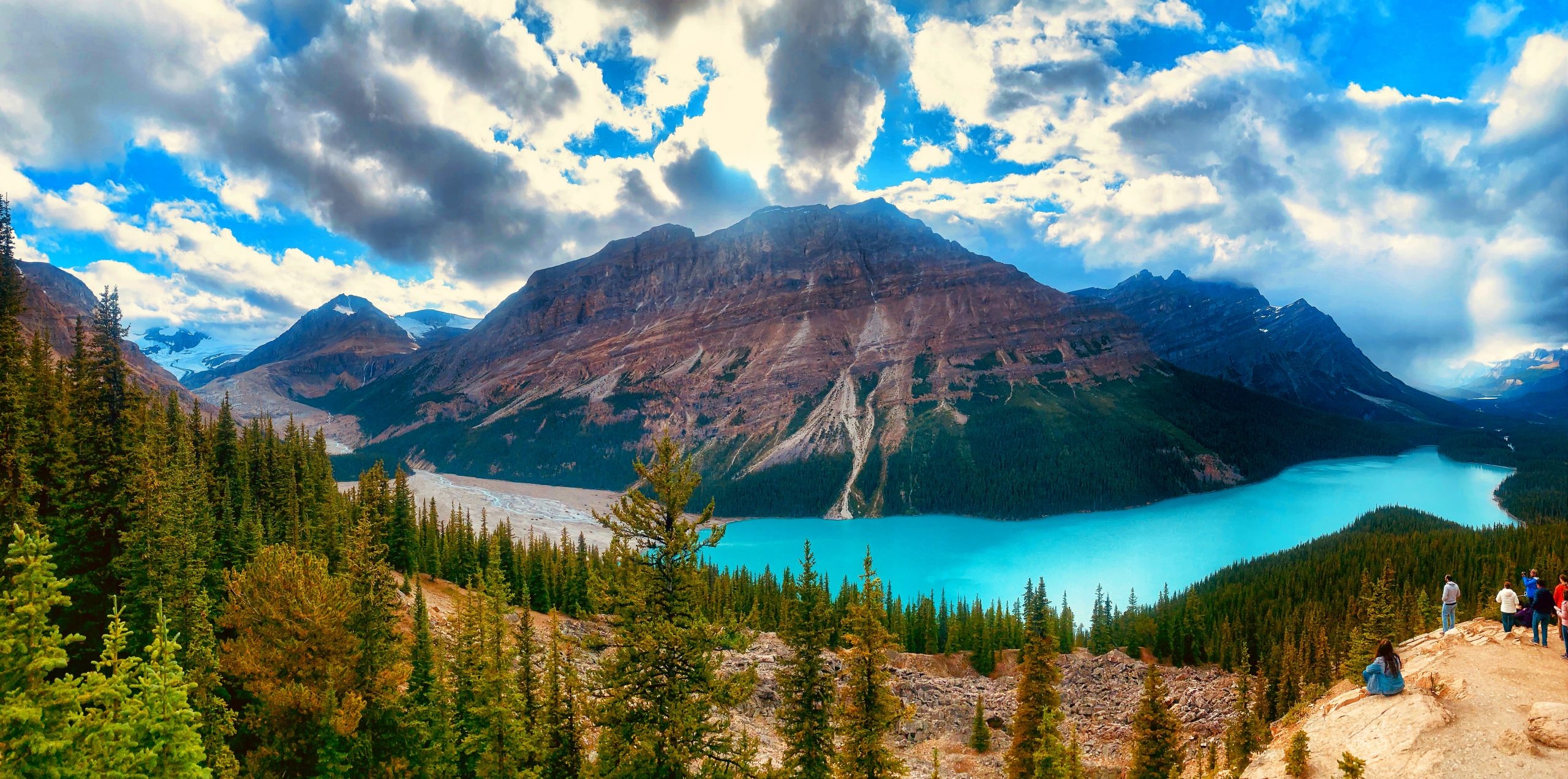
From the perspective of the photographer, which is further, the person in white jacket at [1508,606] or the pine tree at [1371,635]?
the pine tree at [1371,635]

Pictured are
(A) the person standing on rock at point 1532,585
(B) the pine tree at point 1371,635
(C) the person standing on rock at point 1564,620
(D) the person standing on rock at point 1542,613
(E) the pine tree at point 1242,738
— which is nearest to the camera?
(C) the person standing on rock at point 1564,620

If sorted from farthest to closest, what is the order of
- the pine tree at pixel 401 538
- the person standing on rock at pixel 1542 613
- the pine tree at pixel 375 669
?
the pine tree at pixel 401 538, the pine tree at pixel 375 669, the person standing on rock at pixel 1542 613

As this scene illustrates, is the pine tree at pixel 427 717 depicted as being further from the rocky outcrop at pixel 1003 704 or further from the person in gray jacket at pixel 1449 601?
the person in gray jacket at pixel 1449 601

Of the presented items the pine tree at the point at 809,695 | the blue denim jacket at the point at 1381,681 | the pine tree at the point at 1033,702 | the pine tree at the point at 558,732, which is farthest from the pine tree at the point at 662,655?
the pine tree at the point at 1033,702

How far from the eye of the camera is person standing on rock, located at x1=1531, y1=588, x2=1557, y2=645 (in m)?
19.2

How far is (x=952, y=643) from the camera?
6938 cm

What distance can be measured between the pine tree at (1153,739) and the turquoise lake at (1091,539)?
73.1 metres

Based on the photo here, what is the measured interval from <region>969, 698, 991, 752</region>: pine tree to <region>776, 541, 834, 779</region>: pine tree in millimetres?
28550

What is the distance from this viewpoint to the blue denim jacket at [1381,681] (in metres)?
17.9

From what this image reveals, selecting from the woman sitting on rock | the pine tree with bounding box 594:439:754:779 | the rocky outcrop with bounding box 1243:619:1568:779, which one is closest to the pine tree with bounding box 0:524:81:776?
the pine tree with bounding box 594:439:754:779

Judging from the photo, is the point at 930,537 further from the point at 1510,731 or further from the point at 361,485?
the point at 1510,731

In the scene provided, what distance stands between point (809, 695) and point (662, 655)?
7.90 metres

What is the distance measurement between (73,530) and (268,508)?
83.8 feet

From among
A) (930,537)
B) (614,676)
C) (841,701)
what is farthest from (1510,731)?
(930,537)
